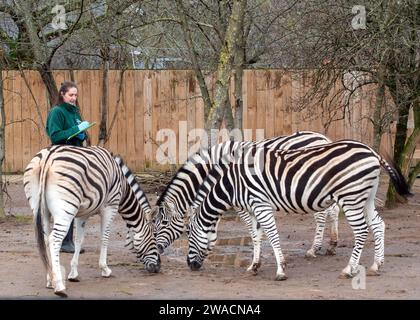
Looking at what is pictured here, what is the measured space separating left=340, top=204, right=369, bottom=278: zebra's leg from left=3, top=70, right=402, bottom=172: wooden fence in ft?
34.4

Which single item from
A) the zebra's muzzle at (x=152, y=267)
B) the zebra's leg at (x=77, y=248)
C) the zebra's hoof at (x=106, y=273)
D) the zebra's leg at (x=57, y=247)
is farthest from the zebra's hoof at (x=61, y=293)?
the zebra's muzzle at (x=152, y=267)

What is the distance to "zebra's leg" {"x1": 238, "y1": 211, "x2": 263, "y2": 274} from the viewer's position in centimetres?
886

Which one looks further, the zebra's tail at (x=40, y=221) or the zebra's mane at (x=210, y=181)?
the zebra's mane at (x=210, y=181)

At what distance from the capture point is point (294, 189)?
28.7ft

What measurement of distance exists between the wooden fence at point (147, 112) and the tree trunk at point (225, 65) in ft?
24.9

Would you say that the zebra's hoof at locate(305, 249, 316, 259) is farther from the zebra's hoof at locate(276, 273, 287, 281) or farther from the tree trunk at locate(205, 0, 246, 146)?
the tree trunk at locate(205, 0, 246, 146)

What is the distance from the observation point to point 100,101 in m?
19.2

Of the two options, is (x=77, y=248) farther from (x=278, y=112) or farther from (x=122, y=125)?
(x=278, y=112)

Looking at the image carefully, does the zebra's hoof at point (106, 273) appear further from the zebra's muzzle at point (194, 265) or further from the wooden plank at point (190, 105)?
the wooden plank at point (190, 105)

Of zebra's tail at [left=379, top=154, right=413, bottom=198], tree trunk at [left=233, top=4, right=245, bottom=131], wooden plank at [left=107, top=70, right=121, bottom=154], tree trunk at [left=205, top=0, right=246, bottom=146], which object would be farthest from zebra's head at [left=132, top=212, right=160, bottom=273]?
wooden plank at [left=107, top=70, right=121, bottom=154]

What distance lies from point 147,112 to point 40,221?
38.3 feet

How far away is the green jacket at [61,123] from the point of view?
913cm

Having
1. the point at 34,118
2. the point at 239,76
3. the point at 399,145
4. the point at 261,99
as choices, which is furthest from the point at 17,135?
the point at 399,145

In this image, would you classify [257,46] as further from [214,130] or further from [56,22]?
[214,130]
